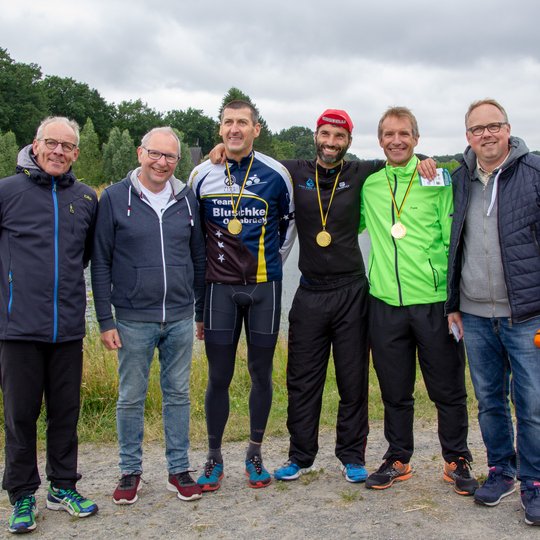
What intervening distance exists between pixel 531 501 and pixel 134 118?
81540mm

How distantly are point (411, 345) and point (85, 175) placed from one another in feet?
137

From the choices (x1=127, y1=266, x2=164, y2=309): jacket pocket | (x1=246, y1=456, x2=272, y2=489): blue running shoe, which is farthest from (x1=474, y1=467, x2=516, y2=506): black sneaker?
(x1=127, y1=266, x2=164, y2=309): jacket pocket

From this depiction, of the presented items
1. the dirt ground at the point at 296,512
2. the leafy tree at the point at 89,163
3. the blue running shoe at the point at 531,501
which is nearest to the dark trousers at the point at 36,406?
the dirt ground at the point at 296,512

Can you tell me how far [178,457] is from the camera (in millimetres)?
4512

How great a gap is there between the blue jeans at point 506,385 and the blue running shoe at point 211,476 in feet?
5.85

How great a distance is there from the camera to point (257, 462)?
185 inches

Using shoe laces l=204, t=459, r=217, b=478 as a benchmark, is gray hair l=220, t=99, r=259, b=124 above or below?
above

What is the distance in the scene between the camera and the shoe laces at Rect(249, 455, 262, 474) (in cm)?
466

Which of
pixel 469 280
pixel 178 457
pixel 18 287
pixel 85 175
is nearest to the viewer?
pixel 18 287

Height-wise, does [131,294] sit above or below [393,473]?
above

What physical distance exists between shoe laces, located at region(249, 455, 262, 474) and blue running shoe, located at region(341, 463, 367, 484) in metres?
0.60

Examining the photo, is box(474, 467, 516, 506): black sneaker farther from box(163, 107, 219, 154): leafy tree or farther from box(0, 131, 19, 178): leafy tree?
box(163, 107, 219, 154): leafy tree

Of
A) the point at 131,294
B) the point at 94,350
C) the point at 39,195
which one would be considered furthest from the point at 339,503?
the point at 94,350

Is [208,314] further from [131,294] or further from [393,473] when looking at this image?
[393,473]
